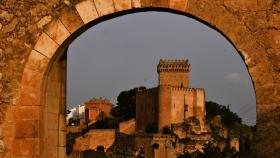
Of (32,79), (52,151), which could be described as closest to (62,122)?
(52,151)

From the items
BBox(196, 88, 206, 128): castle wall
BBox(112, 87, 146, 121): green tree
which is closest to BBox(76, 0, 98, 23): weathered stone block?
BBox(196, 88, 206, 128): castle wall

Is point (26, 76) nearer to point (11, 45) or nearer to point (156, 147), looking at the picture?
point (11, 45)

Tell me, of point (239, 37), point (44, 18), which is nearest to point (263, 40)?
point (239, 37)

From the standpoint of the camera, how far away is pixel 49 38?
21.3 ft

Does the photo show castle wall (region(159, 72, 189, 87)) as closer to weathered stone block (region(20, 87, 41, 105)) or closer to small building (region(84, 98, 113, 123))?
small building (region(84, 98, 113, 123))

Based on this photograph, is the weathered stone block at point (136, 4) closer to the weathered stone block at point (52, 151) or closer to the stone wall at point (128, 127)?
the weathered stone block at point (52, 151)

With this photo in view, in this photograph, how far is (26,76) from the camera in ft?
21.5

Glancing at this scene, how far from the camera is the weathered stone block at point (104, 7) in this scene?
246 inches

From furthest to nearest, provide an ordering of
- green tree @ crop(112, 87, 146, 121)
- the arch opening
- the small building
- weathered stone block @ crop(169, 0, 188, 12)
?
the small building, green tree @ crop(112, 87, 146, 121), the arch opening, weathered stone block @ crop(169, 0, 188, 12)

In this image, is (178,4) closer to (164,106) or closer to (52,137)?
(52,137)

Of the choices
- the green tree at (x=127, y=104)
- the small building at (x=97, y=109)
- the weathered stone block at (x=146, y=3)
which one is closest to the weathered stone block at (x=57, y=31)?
the weathered stone block at (x=146, y=3)

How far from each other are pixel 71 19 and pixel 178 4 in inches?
51.7

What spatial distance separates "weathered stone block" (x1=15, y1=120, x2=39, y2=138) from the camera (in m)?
6.46

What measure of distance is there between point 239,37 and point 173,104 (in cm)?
6639
